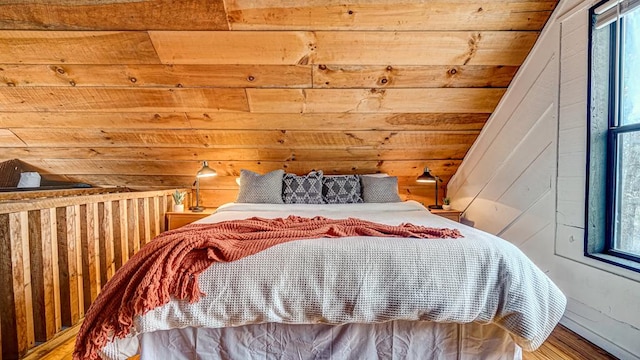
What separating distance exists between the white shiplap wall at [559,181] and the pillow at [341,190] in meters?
1.22

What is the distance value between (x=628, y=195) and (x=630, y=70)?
666 millimetres

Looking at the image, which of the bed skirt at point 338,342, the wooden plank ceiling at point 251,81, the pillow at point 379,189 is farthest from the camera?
the pillow at point 379,189

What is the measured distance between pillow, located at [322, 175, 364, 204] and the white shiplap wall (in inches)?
48.0

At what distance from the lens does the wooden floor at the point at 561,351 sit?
4.91 feet

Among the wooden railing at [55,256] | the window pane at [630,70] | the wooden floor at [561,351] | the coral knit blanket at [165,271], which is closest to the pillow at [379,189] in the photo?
the coral knit blanket at [165,271]

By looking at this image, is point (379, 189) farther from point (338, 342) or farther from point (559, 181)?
point (338, 342)

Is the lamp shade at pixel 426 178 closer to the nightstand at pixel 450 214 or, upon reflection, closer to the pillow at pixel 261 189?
the nightstand at pixel 450 214

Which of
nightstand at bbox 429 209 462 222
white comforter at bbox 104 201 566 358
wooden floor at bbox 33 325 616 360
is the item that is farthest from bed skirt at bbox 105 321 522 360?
nightstand at bbox 429 209 462 222

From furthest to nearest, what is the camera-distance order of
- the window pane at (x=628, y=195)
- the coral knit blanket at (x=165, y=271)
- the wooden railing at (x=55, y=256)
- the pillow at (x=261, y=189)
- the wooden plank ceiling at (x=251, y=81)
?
the pillow at (x=261, y=189)
the wooden plank ceiling at (x=251, y=81)
the window pane at (x=628, y=195)
the wooden railing at (x=55, y=256)
the coral knit blanket at (x=165, y=271)

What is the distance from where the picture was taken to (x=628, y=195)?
160 centimetres

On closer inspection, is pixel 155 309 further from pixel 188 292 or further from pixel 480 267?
pixel 480 267

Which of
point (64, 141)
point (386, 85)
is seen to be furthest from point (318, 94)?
point (64, 141)

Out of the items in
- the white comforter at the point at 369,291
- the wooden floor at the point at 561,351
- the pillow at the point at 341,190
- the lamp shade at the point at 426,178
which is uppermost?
the lamp shade at the point at 426,178

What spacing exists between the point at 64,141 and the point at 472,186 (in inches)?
152
